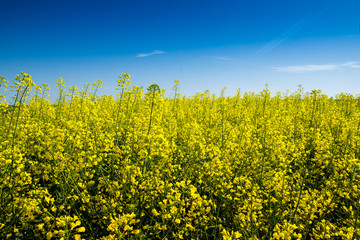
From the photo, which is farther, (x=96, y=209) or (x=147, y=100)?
(x=147, y=100)

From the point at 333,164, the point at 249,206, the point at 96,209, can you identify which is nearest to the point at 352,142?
the point at 333,164

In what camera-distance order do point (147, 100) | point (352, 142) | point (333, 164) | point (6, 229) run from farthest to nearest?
point (352, 142) → point (333, 164) → point (147, 100) → point (6, 229)

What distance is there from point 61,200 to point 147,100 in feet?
6.49

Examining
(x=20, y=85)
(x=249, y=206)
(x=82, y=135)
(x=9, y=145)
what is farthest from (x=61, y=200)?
(x=249, y=206)

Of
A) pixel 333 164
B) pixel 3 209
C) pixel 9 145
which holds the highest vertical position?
pixel 333 164

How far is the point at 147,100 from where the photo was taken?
346cm

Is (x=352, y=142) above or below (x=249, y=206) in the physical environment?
above

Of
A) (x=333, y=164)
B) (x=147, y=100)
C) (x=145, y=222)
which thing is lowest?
(x=145, y=222)

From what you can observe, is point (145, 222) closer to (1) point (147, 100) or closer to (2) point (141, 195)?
(2) point (141, 195)

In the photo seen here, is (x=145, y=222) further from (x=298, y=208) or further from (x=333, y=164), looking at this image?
(x=333, y=164)

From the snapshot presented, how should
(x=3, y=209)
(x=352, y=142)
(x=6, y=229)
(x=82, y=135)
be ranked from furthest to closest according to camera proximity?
(x=352, y=142)
(x=82, y=135)
(x=3, y=209)
(x=6, y=229)

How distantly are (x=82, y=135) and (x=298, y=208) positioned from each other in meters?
3.35

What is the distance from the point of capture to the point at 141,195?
278 centimetres

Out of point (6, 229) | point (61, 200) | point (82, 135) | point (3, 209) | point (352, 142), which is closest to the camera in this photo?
point (6, 229)
